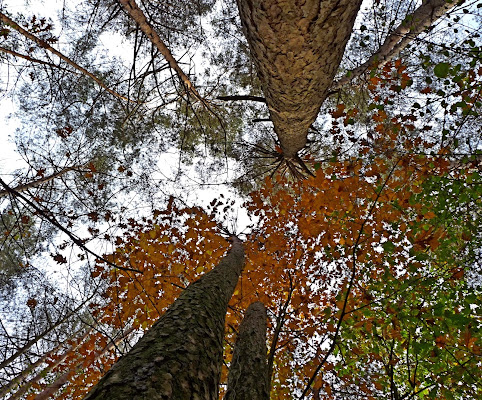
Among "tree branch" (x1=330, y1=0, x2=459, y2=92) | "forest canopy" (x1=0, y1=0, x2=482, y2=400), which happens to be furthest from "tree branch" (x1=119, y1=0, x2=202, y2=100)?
"tree branch" (x1=330, y1=0, x2=459, y2=92)

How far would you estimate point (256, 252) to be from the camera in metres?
6.08

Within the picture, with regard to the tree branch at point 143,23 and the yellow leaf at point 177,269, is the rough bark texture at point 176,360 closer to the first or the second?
the tree branch at point 143,23

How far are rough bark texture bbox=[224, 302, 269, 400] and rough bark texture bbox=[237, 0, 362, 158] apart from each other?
250 cm

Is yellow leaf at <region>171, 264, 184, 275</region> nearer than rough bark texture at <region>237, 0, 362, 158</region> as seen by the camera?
No

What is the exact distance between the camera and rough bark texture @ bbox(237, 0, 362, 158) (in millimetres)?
1503

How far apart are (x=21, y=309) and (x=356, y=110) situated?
1099cm

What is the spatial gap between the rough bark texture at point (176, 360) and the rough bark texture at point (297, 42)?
2001mm

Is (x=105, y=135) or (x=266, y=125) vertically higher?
(x=266, y=125)

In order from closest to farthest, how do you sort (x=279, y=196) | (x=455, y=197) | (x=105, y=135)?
1. (x=455, y=197)
2. (x=105, y=135)
3. (x=279, y=196)

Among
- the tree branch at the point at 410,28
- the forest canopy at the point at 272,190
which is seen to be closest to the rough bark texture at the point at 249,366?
the forest canopy at the point at 272,190

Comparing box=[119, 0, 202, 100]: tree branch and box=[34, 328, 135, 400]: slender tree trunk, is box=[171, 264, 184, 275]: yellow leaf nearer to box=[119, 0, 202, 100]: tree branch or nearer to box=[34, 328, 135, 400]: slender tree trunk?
box=[34, 328, 135, 400]: slender tree trunk

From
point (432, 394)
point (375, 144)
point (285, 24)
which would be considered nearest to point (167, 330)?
point (432, 394)

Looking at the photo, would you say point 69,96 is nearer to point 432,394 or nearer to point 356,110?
point 356,110

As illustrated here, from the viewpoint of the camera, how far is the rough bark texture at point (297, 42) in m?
1.50
